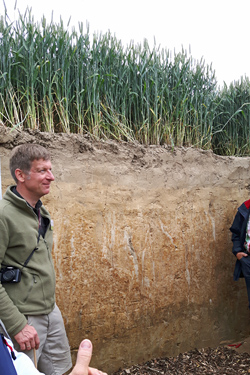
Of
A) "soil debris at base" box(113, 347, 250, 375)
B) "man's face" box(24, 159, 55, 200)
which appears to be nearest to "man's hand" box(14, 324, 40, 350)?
"man's face" box(24, 159, 55, 200)

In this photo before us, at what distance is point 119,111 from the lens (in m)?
3.71

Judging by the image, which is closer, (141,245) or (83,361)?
(83,361)

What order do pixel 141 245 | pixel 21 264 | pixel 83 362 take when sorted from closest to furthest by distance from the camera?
pixel 83 362
pixel 21 264
pixel 141 245

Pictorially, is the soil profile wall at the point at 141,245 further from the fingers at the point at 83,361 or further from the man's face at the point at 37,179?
the fingers at the point at 83,361

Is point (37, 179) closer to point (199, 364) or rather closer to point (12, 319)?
point (12, 319)

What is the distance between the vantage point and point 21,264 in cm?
194

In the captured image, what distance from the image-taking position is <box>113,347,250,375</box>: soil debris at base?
3373mm

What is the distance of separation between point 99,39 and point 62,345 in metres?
2.82

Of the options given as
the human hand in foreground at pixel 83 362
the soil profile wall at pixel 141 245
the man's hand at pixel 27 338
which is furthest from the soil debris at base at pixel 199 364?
the human hand in foreground at pixel 83 362

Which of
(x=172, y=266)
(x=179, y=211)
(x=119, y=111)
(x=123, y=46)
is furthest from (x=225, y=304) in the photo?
(x=123, y=46)

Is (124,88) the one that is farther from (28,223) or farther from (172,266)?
(28,223)

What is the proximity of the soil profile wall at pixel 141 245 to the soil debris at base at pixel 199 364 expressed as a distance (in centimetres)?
8

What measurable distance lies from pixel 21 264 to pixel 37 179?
476mm

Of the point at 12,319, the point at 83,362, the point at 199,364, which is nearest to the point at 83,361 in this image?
the point at 83,362
